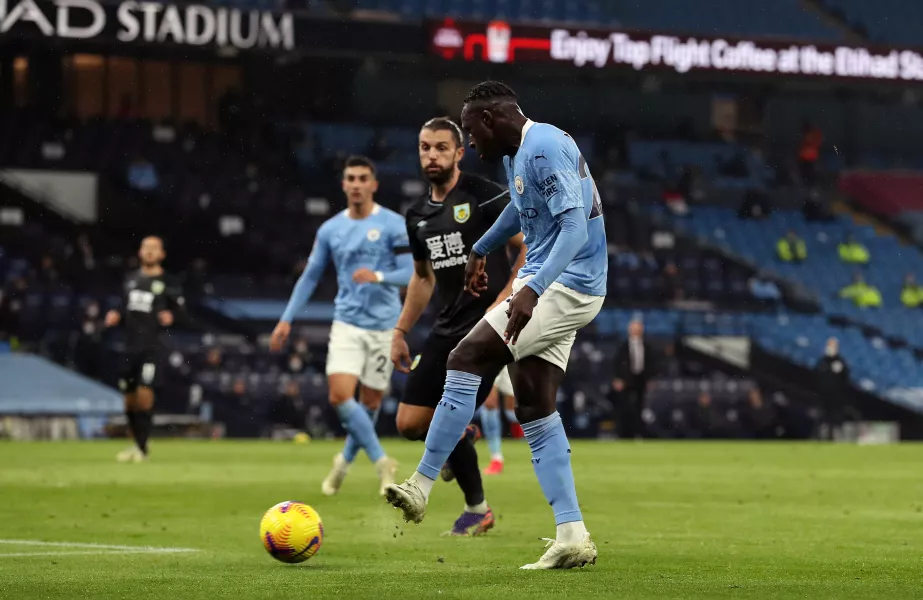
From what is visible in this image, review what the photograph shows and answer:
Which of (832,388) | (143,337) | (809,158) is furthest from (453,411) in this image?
(809,158)

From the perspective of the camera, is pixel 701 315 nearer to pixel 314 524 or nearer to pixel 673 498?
pixel 673 498

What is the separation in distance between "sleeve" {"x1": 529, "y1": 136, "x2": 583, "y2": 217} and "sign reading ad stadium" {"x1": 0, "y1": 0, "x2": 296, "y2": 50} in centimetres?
2393

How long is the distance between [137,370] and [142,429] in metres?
0.70

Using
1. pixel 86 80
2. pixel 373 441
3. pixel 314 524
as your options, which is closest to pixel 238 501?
pixel 373 441

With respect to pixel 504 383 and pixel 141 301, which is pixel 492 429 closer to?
pixel 504 383

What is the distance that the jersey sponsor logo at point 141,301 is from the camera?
60.3 ft

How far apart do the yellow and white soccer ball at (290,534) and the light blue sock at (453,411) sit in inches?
25.5

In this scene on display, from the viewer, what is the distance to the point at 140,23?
2984cm

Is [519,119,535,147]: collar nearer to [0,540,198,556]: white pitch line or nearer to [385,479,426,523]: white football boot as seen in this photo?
[385,479,426,523]: white football boot

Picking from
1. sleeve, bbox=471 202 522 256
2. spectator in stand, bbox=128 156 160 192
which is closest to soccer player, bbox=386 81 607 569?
sleeve, bbox=471 202 522 256

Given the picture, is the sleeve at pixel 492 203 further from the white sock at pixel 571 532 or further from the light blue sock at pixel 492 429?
the light blue sock at pixel 492 429

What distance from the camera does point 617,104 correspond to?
41562 mm

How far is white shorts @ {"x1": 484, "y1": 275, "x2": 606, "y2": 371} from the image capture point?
7012mm

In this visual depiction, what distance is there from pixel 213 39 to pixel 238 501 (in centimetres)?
1979
